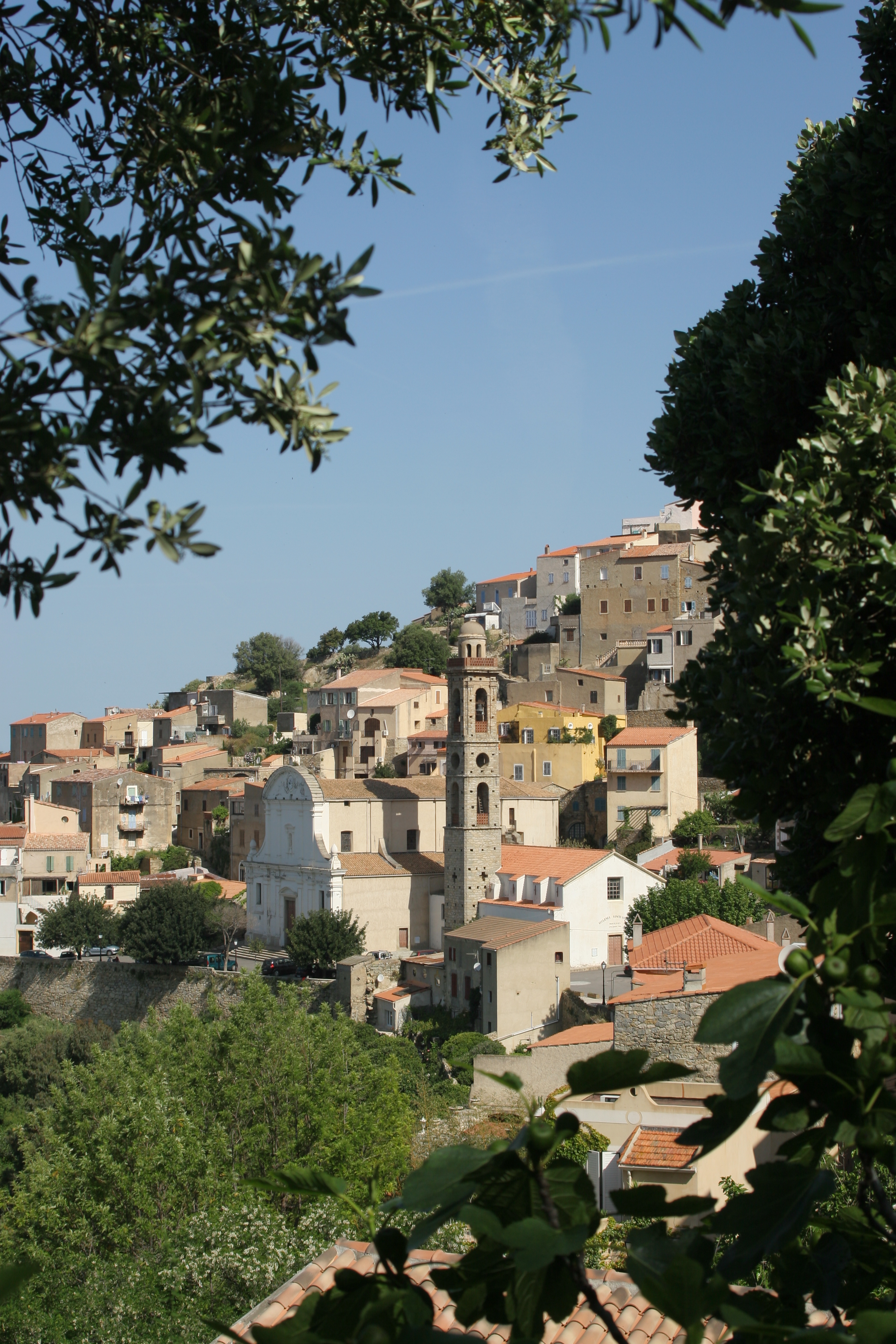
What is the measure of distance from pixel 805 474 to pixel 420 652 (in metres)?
73.3

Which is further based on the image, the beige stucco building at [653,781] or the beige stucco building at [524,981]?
the beige stucco building at [653,781]

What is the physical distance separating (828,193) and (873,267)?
653 millimetres

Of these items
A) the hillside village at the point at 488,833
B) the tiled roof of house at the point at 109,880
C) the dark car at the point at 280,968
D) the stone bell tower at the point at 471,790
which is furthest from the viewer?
the tiled roof of house at the point at 109,880

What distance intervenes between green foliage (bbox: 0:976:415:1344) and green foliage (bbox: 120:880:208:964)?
16.5 m

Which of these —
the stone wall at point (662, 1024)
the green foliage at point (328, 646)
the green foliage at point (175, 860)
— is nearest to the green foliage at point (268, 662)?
the green foliage at point (328, 646)

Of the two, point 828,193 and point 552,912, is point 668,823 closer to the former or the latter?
point 552,912

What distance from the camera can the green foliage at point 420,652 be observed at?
77.2 metres

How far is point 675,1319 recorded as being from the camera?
207 centimetres

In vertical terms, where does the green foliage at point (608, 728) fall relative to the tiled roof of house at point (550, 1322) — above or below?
above

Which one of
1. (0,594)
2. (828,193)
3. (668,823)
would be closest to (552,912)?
(668,823)

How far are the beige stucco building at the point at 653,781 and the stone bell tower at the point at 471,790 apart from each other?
6671mm

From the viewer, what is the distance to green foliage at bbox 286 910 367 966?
1563 inches

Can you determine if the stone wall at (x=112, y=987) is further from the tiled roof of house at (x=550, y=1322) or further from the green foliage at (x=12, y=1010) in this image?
the tiled roof of house at (x=550, y=1322)

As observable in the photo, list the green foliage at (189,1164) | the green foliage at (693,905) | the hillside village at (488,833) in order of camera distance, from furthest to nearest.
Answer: the green foliage at (693,905)
the hillside village at (488,833)
the green foliage at (189,1164)
